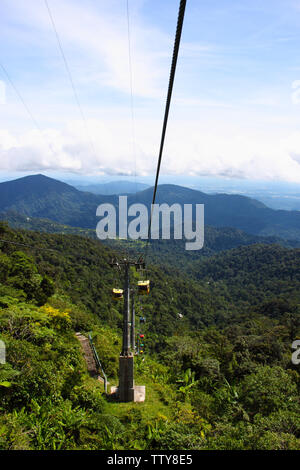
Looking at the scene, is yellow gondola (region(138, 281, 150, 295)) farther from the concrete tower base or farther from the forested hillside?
the forested hillside

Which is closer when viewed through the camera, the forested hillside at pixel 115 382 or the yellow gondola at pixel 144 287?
the forested hillside at pixel 115 382

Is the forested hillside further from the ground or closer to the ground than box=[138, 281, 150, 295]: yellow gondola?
closer to the ground

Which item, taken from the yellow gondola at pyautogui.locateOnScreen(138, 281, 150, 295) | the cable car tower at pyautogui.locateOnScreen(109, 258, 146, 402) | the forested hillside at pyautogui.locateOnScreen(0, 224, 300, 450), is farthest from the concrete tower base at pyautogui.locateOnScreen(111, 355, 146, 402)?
the yellow gondola at pyautogui.locateOnScreen(138, 281, 150, 295)

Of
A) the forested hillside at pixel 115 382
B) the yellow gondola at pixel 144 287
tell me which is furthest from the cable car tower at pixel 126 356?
the yellow gondola at pixel 144 287

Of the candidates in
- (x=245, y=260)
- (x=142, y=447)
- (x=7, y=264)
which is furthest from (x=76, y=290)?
(x=245, y=260)

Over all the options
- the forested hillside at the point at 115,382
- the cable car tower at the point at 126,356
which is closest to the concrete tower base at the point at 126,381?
the cable car tower at the point at 126,356

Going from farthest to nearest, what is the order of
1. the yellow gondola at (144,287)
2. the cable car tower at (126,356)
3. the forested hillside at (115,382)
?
1. the cable car tower at (126,356)
2. the yellow gondola at (144,287)
3. the forested hillside at (115,382)

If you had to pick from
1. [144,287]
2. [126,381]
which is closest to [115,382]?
[126,381]

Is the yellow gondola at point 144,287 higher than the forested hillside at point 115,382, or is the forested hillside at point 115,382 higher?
the yellow gondola at point 144,287

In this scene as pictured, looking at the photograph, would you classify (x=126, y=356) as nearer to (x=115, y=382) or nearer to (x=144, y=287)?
(x=144, y=287)

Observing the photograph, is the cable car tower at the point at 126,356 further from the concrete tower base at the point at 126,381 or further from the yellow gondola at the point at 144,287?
the yellow gondola at the point at 144,287

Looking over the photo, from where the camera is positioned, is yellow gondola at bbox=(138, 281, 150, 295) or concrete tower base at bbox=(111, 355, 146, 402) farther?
concrete tower base at bbox=(111, 355, 146, 402)

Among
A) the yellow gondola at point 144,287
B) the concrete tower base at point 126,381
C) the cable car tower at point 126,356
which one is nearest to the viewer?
the yellow gondola at point 144,287

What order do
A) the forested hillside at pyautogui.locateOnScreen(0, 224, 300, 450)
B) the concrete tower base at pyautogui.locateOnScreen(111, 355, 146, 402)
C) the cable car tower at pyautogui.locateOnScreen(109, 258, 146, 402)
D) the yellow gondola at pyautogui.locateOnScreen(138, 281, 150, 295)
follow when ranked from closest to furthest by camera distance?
the forested hillside at pyautogui.locateOnScreen(0, 224, 300, 450) → the yellow gondola at pyautogui.locateOnScreen(138, 281, 150, 295) → the cable car tower at pyautogui.locateOnScreen(109, 258, 146, 402) → the concrete tower base at pyautogui.locateOnScreen(111, 355, 146, 402)
